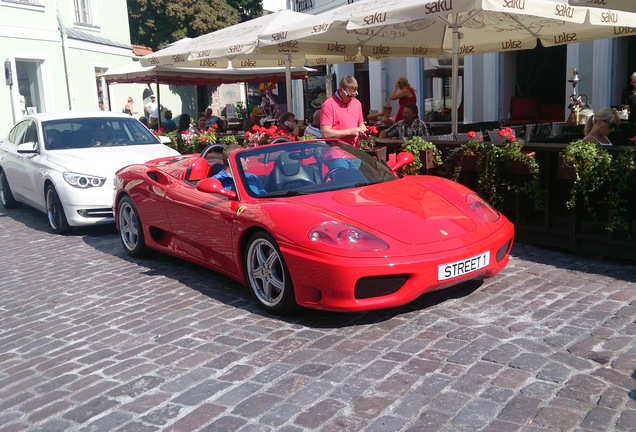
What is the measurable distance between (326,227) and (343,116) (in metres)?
3.71

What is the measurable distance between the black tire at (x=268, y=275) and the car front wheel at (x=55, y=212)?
14.4 feet

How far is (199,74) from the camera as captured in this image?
15.4 metres

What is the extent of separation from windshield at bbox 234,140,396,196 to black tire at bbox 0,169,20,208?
7.05m

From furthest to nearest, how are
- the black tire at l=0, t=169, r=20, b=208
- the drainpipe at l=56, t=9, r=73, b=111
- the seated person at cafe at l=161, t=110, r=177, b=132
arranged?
the drainpipe at l=56, t=9, r=73, b=111 < the seated person at cafe at l=161, t=110, r=177, b=132 < the black tire at l=0, t=169, r=20, b=208

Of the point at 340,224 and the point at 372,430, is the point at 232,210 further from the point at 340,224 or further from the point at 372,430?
the point at 372,430

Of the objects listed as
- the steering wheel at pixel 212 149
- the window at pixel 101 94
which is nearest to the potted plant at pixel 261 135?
the steering wheel at pixel 212 149

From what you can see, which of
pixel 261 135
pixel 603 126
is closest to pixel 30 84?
pixel 261 135

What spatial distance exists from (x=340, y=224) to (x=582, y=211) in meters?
2.81

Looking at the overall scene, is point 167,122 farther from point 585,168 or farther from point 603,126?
point 585,168

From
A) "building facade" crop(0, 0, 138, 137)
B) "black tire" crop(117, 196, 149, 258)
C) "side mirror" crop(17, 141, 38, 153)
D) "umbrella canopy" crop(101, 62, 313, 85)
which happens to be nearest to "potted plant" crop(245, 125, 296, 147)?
"black tire" crop(117, 196, 149, 258)

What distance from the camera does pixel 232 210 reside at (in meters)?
5.09

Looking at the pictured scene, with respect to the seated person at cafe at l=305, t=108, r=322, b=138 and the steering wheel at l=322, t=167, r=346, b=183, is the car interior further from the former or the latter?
the seated person at cafe at l=305, t=108, r=322, b=138

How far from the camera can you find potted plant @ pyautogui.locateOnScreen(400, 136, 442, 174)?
6969 mm

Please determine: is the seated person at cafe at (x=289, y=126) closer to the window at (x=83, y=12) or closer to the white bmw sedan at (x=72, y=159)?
the white bmw sedan at (x=72, y=159)
